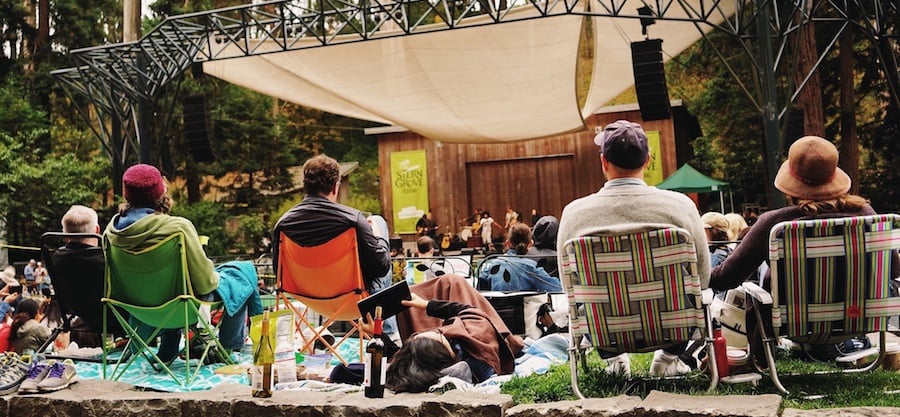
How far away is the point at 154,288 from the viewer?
4.12 m

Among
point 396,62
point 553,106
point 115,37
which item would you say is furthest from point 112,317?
point 115,37

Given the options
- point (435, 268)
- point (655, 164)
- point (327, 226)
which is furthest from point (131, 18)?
point (327, 226)

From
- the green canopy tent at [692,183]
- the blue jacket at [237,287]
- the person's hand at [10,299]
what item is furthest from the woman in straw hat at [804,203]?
the green canopy tent at [692,183]

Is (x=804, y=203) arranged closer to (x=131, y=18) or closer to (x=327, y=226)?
(x=327, y=226)

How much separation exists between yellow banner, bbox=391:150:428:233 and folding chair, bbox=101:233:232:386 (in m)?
16.8

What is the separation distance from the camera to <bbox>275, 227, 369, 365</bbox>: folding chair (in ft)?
14.4

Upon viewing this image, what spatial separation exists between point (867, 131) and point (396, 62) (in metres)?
11.3

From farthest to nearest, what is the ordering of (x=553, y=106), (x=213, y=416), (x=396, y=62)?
Result: (x=553, y=106)
(x=396, y=62)
(x=213, y=416)

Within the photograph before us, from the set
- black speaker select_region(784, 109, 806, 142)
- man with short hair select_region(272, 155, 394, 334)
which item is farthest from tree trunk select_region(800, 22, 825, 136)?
man with short hair select_region(272, 155, 394, 334)

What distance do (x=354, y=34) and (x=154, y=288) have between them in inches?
350

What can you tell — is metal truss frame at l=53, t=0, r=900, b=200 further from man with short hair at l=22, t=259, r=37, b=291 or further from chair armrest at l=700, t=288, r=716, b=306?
chair armrest at l=700, t=288, r=716, b=306

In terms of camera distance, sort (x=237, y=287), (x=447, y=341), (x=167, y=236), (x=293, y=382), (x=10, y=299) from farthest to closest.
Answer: (x=10, y=299) → (x=237, y=287) → (x=167, y=236) → (x=293, y=382) → (x=447, y=341)

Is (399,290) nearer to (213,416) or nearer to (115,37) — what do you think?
(213,416)

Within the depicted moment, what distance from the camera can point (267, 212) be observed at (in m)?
22.9
